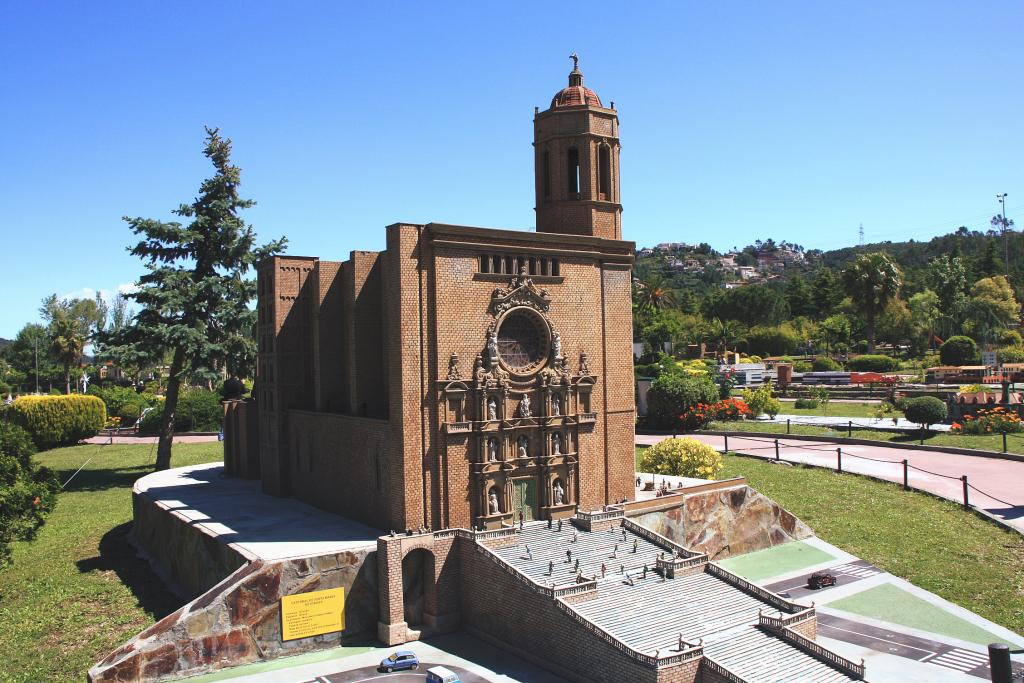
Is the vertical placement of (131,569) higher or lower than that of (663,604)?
lower

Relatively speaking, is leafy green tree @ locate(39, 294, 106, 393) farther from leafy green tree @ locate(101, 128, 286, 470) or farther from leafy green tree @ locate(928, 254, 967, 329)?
leafy green tree @ locate(928, 254, 967, 329)

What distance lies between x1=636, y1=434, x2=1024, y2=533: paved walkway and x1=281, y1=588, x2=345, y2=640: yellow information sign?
31.2 m

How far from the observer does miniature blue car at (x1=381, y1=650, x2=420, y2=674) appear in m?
26.2

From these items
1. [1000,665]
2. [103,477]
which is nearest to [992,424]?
[1000,665]

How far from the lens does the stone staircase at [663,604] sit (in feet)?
79.9

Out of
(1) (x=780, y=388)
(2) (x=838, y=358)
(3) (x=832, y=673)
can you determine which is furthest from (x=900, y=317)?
(3) (x=832, y=673)

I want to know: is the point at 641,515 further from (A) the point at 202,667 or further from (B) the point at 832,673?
(A) the point at 202,667

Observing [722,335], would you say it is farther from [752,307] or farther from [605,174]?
[605,174]

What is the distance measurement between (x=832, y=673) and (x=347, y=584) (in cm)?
1551

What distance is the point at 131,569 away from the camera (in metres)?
37.9

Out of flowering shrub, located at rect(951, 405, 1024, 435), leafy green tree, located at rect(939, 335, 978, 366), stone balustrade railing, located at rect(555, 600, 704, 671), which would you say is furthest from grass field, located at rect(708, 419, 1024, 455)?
stone balustrade railing, located at rect(555, 600, 704, 671)

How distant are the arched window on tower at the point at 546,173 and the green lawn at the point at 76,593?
2338 centimetres

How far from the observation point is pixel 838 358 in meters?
118

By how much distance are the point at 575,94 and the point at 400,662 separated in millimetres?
25241
